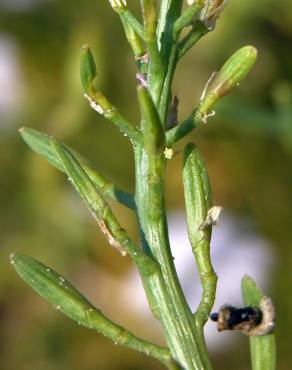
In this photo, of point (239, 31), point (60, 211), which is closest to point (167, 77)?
point (239, 31)

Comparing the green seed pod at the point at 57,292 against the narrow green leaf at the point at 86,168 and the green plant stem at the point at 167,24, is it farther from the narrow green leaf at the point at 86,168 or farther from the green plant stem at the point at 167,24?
the green plant stem at the point at 167,24

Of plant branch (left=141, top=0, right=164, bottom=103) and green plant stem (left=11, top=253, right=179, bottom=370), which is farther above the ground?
plant branch (left=141, top=0, right=164, bottom=103)

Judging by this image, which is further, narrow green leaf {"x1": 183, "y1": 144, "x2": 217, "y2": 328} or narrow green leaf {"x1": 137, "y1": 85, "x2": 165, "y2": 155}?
narrow green leaf {"x1": 183, "y1": 144, "x2": 217, "y2": 328}

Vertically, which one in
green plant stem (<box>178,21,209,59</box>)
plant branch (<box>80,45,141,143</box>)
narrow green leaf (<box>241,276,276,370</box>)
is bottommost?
narrow green leaf (<box>241,276,276,370</box>)

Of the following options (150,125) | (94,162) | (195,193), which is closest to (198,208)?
(195,193)

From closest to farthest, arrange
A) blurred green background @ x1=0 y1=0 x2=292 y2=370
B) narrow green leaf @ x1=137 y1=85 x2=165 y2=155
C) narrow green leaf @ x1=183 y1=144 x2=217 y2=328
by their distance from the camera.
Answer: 1. narrow green leaf @ x1=137 y1=85 x2=165 y2=155
2. narrow green leaf @ x1=183 y1=144 x2=217 y2=328
3. blurred green background @ x1=0 y1=0 x2=292 y2=370

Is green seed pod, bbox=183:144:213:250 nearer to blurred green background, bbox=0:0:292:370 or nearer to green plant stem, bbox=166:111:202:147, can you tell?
green plant stem, bbox=166:111:202:147

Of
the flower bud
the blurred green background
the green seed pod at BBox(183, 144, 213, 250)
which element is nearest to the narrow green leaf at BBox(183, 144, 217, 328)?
the green seed pod at BBox(183, 144, 213, 250)

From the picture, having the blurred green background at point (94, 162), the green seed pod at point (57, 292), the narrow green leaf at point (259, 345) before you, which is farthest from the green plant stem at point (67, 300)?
the blurred green background at point (94, 162)
